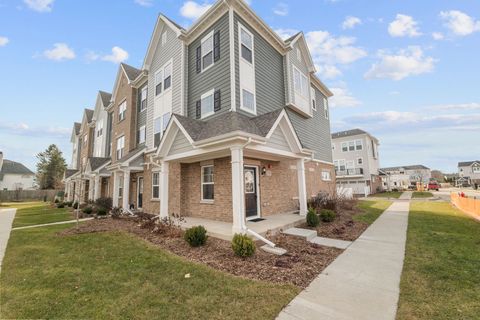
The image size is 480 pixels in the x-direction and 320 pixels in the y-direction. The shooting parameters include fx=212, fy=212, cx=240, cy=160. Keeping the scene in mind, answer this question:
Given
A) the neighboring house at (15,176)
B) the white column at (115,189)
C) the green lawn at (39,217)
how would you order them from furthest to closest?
the neighboring house at (15,176)
the white column at (115,189)
the green lawn at (39,217)

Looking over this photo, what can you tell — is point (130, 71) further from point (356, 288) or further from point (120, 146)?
point (356, 288)

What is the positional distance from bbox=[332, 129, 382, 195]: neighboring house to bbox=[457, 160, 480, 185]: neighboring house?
152 feet

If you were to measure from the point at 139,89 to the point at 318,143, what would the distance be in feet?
51.0

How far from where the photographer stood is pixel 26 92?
20422 mm

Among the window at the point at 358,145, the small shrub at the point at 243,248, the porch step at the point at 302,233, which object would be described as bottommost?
the porch step at the point at 302,233

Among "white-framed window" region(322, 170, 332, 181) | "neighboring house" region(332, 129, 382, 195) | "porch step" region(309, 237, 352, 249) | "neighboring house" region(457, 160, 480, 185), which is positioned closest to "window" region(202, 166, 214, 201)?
"porch step" region(309, 237, 352, 249)

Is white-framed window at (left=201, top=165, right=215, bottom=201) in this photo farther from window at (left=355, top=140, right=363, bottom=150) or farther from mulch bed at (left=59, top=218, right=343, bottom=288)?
window at (left=355, top=140, right=363, bottom=150)

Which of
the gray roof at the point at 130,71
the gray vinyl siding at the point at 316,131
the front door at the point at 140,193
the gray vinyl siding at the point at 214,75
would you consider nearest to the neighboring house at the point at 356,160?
the gray vinyl siding at the point at 316,131

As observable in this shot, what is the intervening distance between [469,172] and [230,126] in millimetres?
94477

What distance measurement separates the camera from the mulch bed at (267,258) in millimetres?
4648

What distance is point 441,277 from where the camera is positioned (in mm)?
4398

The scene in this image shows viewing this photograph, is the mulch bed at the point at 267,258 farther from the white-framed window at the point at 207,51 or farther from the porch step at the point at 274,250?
the white-framed window at the point at 207,51

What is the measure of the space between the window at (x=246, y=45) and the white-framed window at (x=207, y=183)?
5.79m

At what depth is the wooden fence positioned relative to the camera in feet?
115
